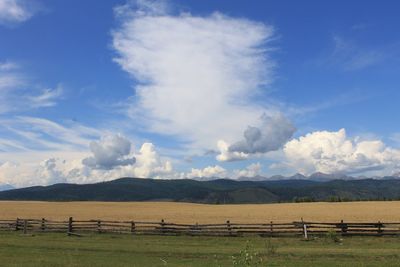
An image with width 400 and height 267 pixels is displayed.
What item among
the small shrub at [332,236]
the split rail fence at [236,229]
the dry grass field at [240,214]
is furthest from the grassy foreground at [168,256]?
the dry grass field at [240,214]

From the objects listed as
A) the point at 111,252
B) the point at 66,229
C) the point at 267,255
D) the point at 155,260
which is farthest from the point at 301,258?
the point at 66,229

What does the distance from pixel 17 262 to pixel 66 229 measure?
21714mm

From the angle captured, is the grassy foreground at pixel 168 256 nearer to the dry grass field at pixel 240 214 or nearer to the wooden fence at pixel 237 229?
the wooden fence at pixel 237 229

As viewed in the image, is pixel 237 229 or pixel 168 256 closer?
pixel 168 256

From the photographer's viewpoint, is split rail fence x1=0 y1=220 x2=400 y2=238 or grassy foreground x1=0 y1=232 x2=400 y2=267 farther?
split rail fence x1=0 y1=220 x2=400 y2=238

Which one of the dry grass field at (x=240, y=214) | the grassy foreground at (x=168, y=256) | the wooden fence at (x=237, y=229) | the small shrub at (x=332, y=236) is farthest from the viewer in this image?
the dry grass field at (x=240, y=214)

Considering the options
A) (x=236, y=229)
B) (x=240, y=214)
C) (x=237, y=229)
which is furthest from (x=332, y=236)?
(x=240, y=214)

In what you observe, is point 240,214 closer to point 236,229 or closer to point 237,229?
point 236,229

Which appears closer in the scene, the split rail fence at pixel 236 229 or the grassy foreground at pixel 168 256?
the grassy foreground at pixel 168 256

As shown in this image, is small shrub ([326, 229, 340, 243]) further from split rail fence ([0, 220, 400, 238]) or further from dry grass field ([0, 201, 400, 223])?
dry grass field ([0, 201, 400, 223])

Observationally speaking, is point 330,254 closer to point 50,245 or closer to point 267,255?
point 267,255

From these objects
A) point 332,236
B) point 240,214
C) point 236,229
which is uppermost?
point 240,214

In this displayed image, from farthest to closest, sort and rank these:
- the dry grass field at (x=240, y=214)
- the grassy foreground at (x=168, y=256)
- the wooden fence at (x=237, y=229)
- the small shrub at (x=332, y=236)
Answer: the dry grass field at (x=240, y=214) → the wooden fence at (x=237, y=229) → the small shrub at (x=332, y=236) → the grassy foreground at (x=168, y=256)

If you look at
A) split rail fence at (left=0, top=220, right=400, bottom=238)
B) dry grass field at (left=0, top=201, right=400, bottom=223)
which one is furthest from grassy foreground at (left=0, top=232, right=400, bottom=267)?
dry grass field at (left=0, top=201, right=400, bottom=223)
